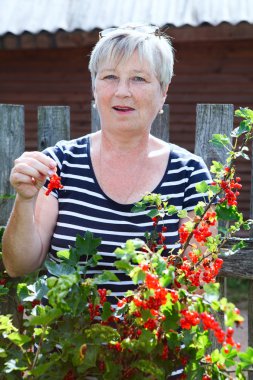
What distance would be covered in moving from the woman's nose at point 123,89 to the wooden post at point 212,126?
2.82 ft

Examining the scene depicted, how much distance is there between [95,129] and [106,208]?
1.12 m

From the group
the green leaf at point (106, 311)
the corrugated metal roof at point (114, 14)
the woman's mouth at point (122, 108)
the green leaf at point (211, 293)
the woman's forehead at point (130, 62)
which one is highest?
the corrugated metal roof at point (114, 14)

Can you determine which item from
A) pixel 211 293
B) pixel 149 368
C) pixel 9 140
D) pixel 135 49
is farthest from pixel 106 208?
pixel 9 140

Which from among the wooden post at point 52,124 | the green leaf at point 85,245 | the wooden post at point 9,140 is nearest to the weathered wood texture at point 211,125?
the wooden post at point 52,124

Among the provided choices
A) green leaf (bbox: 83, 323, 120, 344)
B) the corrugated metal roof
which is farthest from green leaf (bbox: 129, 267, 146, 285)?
the corrugated metal roof

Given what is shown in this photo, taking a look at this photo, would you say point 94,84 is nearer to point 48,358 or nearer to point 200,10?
point 48,358

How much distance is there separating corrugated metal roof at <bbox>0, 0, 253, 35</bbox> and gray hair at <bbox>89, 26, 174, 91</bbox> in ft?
15.8

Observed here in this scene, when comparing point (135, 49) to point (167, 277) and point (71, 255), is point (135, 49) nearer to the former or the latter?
point (71, 255)

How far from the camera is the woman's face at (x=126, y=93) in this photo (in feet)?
6.76

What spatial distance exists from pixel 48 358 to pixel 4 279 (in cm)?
127

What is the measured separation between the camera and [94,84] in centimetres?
215

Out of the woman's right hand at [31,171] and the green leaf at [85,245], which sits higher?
the woman's right hand at [31,171]

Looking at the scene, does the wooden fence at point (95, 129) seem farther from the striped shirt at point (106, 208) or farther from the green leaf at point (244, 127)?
the green leaf at point (244, 127)

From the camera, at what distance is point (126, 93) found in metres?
2.04
